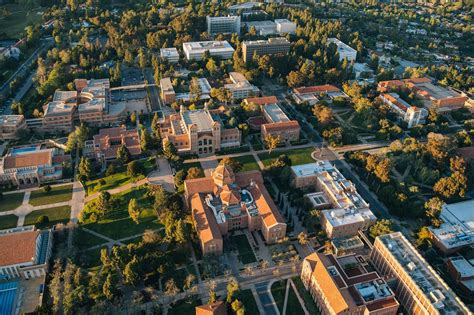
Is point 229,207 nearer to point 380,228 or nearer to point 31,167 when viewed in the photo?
point 380,228

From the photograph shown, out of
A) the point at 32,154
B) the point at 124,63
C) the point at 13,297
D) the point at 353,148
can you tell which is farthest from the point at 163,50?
the point at 13,297

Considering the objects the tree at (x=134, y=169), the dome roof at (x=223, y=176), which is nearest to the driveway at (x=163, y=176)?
the tree at (x=134, y=169)

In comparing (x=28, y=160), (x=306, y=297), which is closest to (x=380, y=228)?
(x=306, y=297)

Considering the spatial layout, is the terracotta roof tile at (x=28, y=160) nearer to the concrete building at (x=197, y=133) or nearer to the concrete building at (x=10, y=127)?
the concrete building at (x=10, y=127)

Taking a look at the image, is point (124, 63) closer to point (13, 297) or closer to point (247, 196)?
point (247, 196)

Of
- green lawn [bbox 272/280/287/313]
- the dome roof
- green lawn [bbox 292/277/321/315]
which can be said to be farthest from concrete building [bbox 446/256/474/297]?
the dome roof

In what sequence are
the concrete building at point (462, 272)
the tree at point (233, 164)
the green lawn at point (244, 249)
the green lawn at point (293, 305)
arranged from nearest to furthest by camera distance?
the green lawn at point (293, 305), the concrete building at point (462, 272), the green lawn at point (244, 249), the tree at point (233, 164)

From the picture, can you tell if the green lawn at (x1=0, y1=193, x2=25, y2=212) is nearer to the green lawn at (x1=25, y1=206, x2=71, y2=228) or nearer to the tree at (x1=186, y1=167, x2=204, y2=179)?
the green lawn at (x1=25, y1=206, x2=71, y2=228)
